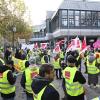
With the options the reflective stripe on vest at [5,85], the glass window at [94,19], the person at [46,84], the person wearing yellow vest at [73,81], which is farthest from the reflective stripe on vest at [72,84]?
the glass window at [94,19]

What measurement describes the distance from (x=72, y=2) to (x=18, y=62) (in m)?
52.2

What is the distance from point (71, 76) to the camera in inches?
290

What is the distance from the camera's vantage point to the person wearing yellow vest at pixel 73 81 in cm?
730

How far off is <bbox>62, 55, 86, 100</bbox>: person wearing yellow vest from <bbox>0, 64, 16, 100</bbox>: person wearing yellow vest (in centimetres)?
127

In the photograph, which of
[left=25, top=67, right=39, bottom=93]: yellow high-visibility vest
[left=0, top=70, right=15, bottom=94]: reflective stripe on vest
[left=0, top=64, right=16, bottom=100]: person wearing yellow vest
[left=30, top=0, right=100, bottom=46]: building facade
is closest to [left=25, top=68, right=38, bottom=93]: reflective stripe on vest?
[left=25, top=67, right=39, bottom=93]: yellow high-visibility vest

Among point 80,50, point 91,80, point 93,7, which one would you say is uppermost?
point 93,7

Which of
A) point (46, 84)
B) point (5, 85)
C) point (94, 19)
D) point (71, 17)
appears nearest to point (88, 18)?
point (94, 19)

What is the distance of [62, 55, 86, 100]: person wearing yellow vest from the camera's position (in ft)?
23.9

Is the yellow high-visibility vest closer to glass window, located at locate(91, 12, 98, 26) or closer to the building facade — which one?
the building facade

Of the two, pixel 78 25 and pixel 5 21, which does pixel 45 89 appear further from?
pixel 78 25

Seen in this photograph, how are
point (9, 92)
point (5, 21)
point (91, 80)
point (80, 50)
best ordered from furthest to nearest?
point (5, 21) < point (80, 50) < point (91, 80) < point (9, 92)

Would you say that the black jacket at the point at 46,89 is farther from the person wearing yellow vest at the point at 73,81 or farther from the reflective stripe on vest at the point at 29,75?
the reflective stripe on vest at the point at 29,75

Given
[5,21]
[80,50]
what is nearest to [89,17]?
[5,21]

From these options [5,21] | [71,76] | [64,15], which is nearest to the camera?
[71,76]
